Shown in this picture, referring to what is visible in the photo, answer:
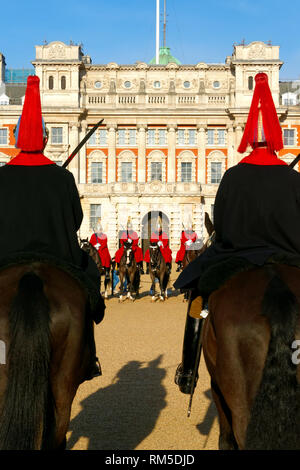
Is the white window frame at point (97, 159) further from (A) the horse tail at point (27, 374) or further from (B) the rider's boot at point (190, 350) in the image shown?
(A) the horse tail at point (27, 374)

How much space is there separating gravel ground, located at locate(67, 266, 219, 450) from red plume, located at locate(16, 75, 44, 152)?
2591mm

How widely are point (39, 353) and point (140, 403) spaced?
11.3 feet

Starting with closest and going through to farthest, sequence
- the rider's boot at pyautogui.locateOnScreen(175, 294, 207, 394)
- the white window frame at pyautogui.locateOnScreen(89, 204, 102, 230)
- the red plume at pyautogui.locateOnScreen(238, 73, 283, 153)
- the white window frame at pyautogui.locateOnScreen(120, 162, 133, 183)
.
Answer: the red plume at pyautogui.locateOnScreen(238, 73, 283, 153)
the rider's boot at pyautogui.locateOnScreen(175, 294, 207, 394)
the white window frame at pyautogui.locateOnScreen(89, 204, 102, 230)
the white window frame at pyautogui.locateOnScreen(120, 162, 133, 183)

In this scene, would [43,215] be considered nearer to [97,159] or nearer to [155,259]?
[155,259]

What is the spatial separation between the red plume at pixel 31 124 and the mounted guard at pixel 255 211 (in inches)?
52.9

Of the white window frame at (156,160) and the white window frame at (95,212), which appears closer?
the white window frame at (95,212)

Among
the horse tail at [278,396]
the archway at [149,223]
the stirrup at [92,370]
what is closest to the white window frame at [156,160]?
the archway at [149,223]

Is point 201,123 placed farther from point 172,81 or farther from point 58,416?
point 58,416

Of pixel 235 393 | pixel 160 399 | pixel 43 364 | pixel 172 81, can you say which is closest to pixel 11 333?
pixel 43 364

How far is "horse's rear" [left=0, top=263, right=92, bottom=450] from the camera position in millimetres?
2611

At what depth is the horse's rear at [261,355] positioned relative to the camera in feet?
8.31

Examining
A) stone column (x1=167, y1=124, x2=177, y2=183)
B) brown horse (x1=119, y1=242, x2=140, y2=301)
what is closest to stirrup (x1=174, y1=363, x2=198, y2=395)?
brown horse (x1=119, y1=242, x2=140, y2=301)

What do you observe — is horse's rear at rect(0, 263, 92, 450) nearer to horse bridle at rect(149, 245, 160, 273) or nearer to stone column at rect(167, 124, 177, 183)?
horse bridle at rect(149, 245, 160, 273)
